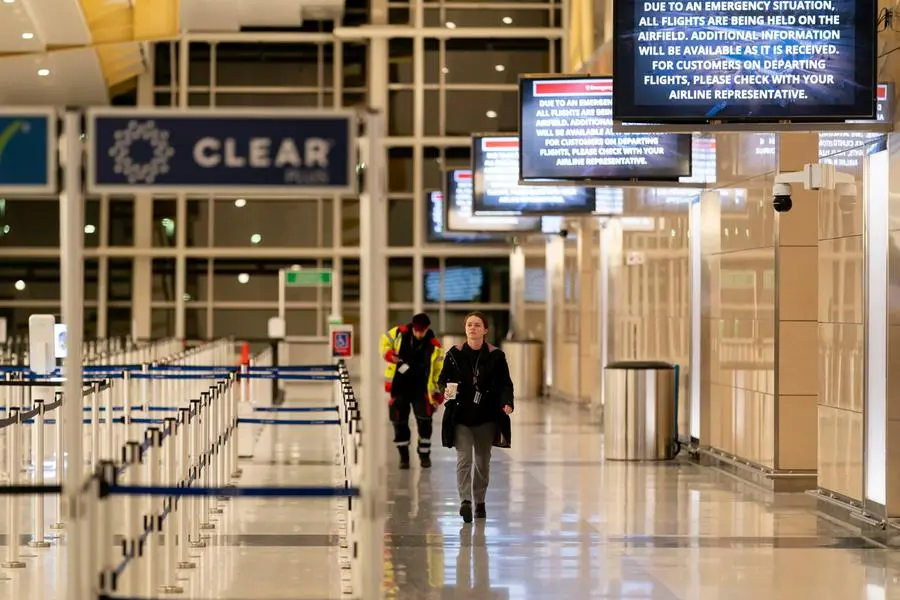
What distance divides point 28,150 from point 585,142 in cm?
1035

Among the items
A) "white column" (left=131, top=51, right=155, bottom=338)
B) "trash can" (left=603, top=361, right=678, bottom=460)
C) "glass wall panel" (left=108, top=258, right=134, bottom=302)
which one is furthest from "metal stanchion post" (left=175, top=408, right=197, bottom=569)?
"glass wall panel" (left=108, top=258, right=134, bottom=302)

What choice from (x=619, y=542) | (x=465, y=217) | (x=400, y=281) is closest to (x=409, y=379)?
(x=619, y=542)

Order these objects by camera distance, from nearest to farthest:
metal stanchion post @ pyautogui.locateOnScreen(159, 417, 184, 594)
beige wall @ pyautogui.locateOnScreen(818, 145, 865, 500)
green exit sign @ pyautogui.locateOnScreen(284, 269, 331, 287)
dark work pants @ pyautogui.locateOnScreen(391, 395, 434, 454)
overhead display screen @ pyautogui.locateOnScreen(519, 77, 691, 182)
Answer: metal stanchion post @ pyautogui.locateOnScreen(159, 417, 184, 594)
beige wall @ pyautogui.locateOnScreen(818, 145, 865, 500)
overhead display screen @ pyautogui.locateOnScreen(519, 77, 691, 182)
dark work pants @ pyautogui.locateOnScreen(391, 395, 434, 454)
green exit sign @ pyautogui.locateOnScreen(284, 269, 331, 287)

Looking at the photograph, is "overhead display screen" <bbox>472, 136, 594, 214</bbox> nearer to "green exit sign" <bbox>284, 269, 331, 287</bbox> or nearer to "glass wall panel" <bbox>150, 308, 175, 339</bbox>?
"green exit sign" <bbox>284, 269, 331, 287</bbox>

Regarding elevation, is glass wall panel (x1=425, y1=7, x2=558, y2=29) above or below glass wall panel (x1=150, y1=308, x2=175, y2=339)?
above

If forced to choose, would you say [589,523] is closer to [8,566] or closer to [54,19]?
[8,566]

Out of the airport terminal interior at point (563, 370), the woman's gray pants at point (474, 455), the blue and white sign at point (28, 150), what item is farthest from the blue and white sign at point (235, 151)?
the woman's gray pants at point (474, 455)

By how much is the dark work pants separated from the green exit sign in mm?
18166

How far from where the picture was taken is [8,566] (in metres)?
9.89

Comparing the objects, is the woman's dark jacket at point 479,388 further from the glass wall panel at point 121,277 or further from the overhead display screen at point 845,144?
the glass wall panel at point 121,277

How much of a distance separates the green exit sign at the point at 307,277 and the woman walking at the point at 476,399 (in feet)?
74.1

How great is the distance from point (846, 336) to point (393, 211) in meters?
27.2

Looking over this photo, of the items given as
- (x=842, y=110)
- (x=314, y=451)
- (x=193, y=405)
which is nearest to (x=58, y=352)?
(x=314, y=451)

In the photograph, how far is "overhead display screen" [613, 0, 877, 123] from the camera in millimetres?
11047
